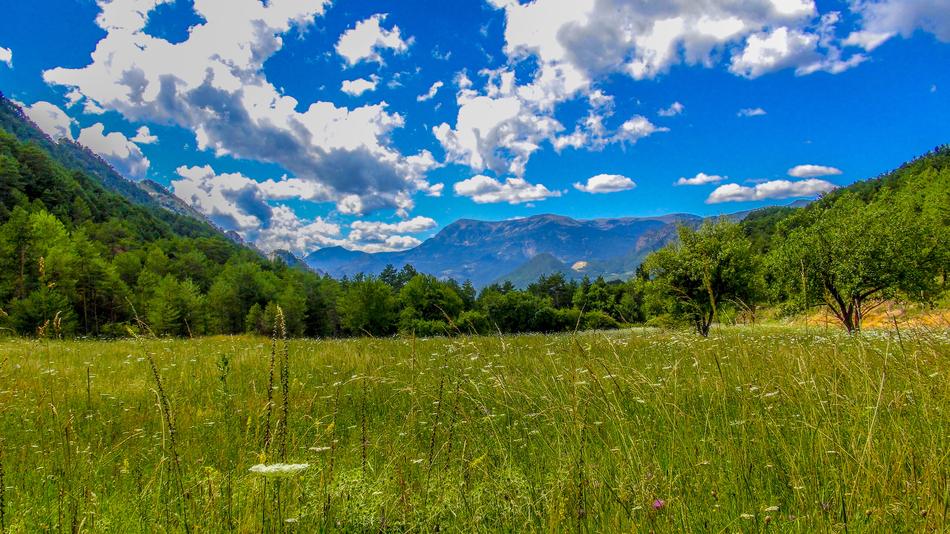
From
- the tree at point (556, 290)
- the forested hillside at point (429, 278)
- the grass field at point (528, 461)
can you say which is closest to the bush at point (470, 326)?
the forested hillside at point (429, 278)

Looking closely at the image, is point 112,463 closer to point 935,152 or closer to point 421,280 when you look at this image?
point 421,280

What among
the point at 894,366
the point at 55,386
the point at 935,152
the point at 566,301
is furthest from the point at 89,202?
the point at 935,152

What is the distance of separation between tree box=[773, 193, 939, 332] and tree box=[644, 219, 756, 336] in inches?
133

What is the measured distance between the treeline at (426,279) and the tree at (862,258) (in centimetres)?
10

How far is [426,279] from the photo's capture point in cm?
10044

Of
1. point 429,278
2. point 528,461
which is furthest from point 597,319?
point 429,278

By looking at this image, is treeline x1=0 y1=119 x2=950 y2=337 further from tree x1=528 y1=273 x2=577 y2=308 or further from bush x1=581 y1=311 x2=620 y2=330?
tree x1=528 y1=273 x2=577 y2=308

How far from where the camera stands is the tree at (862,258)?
82.5 ft

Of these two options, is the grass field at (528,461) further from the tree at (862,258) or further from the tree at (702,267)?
the tree at (702,267)

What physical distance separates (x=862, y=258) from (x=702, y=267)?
8.53 meters

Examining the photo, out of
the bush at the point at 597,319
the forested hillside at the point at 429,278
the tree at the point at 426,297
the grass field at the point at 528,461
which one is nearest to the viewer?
the grass field at the point at 528,461

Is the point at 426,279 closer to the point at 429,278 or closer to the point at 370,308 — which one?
the point at 429,278

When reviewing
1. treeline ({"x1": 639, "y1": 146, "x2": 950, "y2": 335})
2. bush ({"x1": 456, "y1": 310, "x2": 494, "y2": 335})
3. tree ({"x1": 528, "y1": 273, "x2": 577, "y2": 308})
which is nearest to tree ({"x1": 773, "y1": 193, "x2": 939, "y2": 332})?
treeline ({"x1": 639, "y1": 146, "x2": 950, "y2": 335})

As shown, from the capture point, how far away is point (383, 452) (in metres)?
3.95
